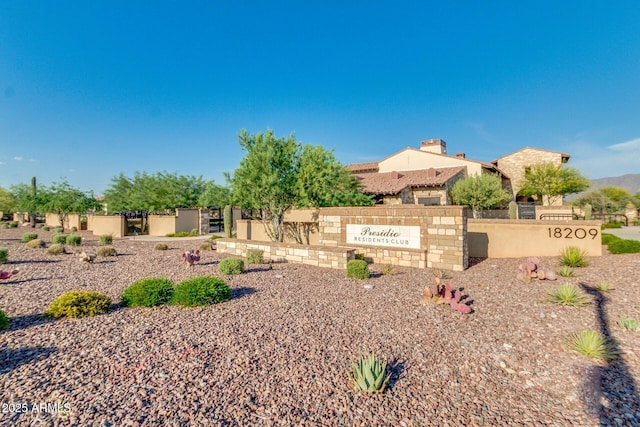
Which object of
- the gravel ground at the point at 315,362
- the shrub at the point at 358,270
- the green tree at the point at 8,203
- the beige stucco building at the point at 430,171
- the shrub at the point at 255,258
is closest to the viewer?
the gravel ground at the point at 315,362

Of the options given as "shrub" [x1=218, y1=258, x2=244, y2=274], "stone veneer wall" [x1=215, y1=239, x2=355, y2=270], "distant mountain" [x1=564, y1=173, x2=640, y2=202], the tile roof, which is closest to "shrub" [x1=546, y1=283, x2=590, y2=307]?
"stone veneer wall" [x1=215, y1=239, x2=355, y2=270]

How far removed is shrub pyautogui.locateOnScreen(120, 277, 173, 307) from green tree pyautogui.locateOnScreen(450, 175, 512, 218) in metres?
25.1

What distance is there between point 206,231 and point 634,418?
87.8 feet

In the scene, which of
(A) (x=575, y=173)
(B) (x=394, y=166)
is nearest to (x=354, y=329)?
(B) (x=394, y=166)

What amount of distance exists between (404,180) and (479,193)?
6459 millimetres

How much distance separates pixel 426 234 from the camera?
11.0m

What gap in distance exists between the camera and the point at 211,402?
11.3ft

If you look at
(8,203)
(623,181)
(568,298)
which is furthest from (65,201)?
(623,181)

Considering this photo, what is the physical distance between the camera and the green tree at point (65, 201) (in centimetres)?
2911

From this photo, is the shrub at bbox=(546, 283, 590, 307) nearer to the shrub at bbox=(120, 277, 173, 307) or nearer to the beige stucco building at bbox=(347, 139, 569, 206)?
the shrub at bbox=(120, 277, 173, 307)

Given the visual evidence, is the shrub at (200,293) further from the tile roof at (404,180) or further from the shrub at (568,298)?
the tile roof at (404,180)

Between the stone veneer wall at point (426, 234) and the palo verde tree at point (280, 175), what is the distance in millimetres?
2370

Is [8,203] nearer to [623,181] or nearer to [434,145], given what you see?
[434,145]

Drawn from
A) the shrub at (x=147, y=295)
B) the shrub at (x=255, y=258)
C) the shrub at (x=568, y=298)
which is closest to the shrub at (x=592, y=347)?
the shrub at (x=568, y=298)
